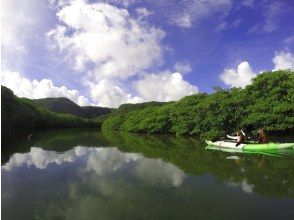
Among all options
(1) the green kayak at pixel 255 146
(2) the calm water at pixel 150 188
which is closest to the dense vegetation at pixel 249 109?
(1) the green kayak at pixel 255 146

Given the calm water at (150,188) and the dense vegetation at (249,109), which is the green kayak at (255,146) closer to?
the calm water at (150,188)

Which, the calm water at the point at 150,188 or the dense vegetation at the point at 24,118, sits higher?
the dense vegetation at the point at 24,118

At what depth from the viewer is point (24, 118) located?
62500 mm

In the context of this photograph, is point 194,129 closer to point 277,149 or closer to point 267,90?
point 267,90

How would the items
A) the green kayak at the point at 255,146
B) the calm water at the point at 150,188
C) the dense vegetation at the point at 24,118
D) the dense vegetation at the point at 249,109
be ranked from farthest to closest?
the dense vegetation at the point at 24,118 < the dense vegetation at the point at 249,109 < the green kayak at the point at 255,146 < the calm water at the point at 150,188

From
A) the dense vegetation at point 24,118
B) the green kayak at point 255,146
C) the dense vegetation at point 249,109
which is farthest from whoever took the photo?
the dense vegetation at point 24,118

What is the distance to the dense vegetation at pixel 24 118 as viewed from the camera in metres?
47.3

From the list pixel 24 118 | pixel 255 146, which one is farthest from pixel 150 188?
pixel 24 118

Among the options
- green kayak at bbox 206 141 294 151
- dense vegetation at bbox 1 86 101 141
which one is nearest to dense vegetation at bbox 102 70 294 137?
green kayak at bbox 206 141 294 151

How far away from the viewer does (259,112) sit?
43.9 m

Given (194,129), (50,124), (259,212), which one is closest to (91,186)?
(259,212)

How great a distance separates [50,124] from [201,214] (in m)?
90.1

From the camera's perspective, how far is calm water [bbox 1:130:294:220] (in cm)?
1239

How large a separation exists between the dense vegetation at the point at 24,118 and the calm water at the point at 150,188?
20.8 meters
